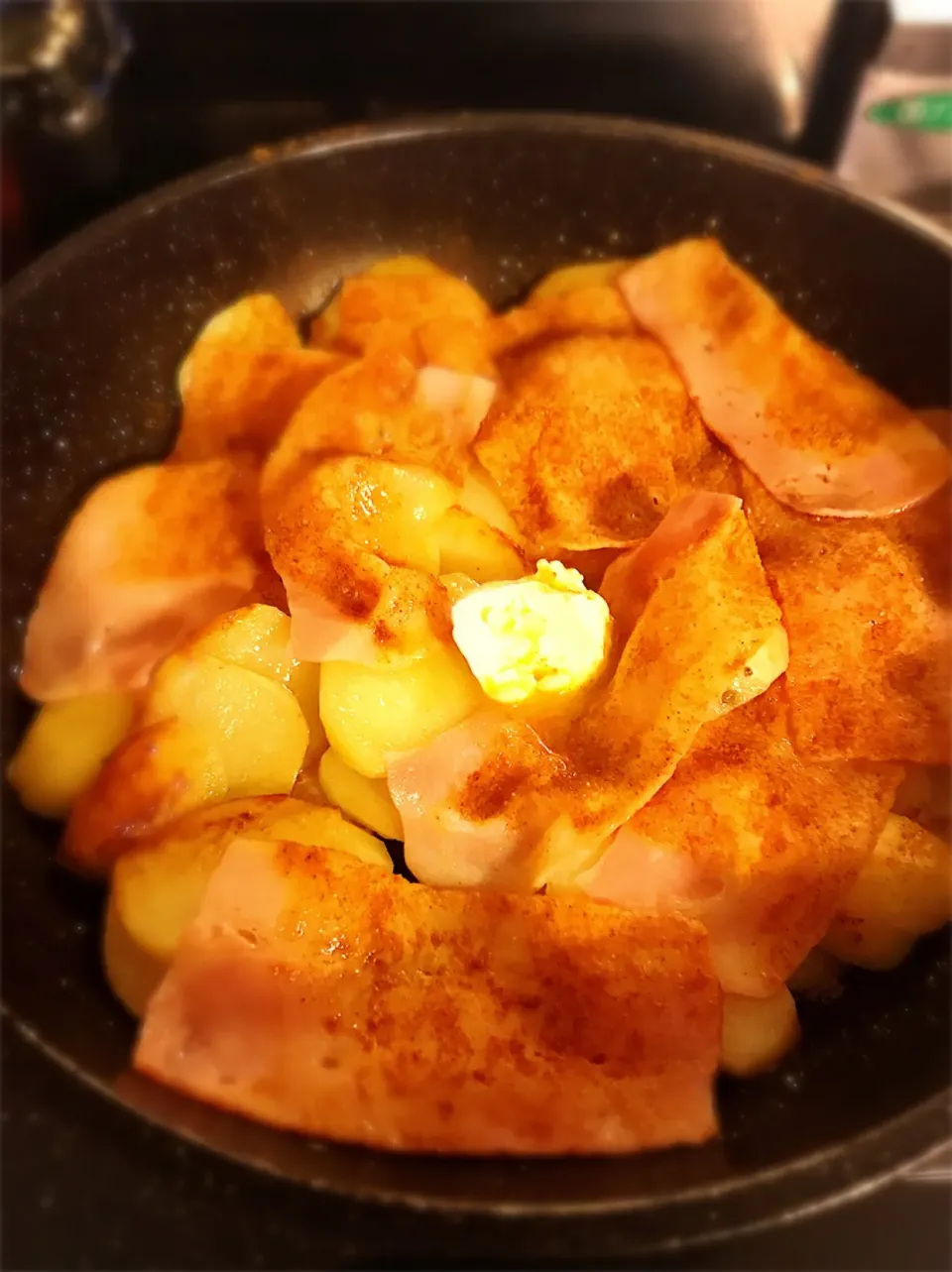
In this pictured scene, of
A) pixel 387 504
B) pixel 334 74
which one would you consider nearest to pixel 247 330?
pixel 387 504

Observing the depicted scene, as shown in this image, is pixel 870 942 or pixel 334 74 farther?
pixel 334 74

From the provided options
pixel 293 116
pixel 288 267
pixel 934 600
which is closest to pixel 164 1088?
pixel 934 600

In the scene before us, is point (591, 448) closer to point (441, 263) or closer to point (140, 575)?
point (441, 263)

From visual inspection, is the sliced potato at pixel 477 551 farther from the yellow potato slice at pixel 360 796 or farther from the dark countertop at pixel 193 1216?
the dark countertop at pixel 193 1216

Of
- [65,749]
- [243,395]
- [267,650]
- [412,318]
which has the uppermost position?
[412,318]

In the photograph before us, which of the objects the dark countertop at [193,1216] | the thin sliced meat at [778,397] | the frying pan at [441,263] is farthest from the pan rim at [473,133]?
the dark countertop at [193,1216]

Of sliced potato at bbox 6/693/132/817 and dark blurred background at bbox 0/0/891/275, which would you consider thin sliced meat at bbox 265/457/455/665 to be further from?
dark blurred background at bbox 0/0/891/275
